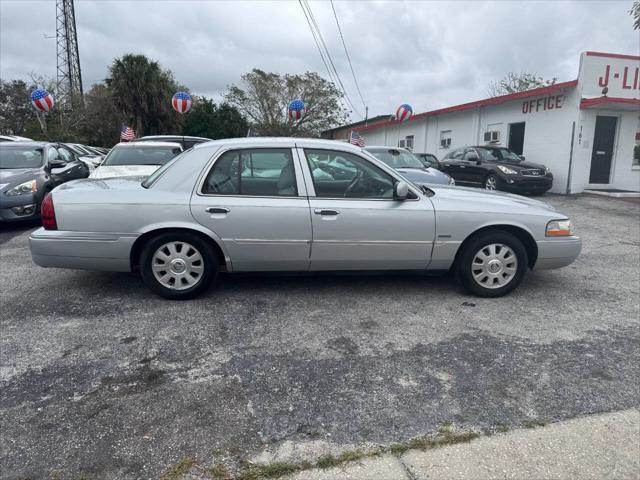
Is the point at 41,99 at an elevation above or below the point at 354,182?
above

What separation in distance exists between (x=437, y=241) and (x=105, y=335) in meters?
2.93

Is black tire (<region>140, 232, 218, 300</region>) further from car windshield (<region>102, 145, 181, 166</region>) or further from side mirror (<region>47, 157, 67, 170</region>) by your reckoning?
side mirror (<region>47, 157, 67, 170</region>)

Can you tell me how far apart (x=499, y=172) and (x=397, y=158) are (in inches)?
179

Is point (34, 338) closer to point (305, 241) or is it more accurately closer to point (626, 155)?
point (305, 241)

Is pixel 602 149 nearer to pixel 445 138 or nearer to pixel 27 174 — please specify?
pixel 445 138

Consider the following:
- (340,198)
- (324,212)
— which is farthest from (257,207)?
(340,198)

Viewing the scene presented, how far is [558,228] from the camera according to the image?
467cm

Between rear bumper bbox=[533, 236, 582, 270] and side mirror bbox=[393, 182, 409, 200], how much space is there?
1416mm

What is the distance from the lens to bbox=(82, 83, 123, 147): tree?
96.1 ft

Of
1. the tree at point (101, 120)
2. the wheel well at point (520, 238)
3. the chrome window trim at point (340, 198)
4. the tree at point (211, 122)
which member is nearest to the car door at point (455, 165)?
the wheel well at point (520, 238)

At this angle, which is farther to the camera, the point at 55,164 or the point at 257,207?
the point at 55,164

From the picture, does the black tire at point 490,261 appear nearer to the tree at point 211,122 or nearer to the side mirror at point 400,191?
the side mirror at point 400,191

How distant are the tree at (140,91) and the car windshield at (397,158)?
69.5ft

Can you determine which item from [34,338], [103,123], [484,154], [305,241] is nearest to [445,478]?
[305,241]
